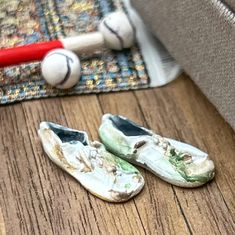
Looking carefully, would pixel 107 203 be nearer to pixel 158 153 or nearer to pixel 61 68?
pixel 158 153

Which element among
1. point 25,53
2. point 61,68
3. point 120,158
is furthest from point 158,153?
point 25,53

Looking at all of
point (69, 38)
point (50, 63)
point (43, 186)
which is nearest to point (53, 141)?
point (43, 186)

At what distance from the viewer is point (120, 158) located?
1.34 metres

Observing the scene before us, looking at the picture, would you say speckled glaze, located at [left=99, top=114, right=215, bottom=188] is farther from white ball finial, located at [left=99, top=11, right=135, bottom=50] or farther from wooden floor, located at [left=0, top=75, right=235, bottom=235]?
white ball finial, located at [left=99, top=11, right=135, bottom=50]

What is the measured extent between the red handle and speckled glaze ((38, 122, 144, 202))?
212 mm

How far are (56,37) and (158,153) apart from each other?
51cm

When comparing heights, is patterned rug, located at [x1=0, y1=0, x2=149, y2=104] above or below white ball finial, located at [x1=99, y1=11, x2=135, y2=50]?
below

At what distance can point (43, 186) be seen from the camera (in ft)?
4.26

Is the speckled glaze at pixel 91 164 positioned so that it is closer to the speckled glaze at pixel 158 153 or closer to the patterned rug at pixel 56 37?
the speckled glaze at pixel 158 153

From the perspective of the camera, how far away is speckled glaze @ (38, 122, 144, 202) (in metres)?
1.26

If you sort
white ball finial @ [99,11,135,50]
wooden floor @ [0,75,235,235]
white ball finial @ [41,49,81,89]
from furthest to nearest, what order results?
white ball finial @ [99,11,135,50], white ball finial @ [41,49,81,89], wooden floor @ [0,75,235,235]

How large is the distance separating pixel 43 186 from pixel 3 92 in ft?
1.03

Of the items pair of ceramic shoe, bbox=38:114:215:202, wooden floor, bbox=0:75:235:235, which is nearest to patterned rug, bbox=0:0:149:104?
wooden floor, bbox=0:75:235:235

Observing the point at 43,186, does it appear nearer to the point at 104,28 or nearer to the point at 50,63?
the point at 50,63
